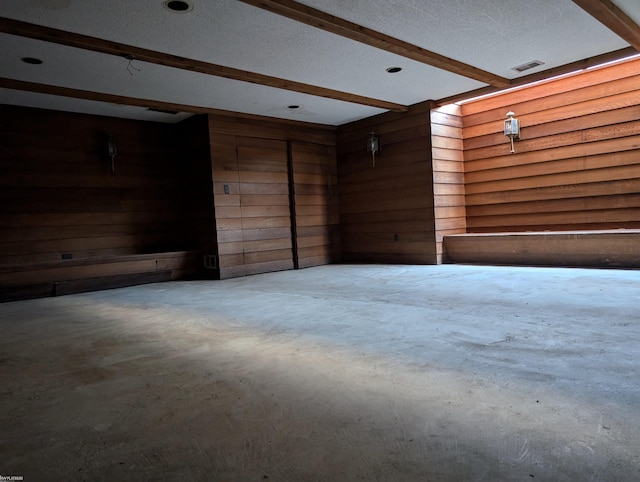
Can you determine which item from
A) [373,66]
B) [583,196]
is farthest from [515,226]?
[373,66]

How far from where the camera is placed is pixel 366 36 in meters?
3.59

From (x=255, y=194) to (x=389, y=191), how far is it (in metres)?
1.94

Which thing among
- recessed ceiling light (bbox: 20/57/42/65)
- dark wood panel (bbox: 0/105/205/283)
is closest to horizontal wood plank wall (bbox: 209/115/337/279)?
dark wood panel (bbox: 0/105/205/283)

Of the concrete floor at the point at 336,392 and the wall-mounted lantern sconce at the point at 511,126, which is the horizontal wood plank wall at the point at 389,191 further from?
the concrete floor at the point at 336,392

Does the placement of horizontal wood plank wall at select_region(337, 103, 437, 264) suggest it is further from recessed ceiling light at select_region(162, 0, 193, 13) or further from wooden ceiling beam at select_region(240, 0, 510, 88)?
recessed ceiling light at select_region(162, 0, 193, 13)

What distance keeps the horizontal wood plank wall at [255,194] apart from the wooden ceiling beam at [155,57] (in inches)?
52.8

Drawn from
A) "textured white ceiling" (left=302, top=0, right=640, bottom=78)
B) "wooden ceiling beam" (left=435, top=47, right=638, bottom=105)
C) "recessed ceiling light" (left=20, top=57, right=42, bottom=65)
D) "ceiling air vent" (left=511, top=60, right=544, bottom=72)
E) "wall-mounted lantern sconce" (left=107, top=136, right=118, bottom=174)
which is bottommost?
"wall-mounted lantern sconce" (left=107, top=136, right=118, bottom=174)

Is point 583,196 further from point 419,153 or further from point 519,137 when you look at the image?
point 419,153

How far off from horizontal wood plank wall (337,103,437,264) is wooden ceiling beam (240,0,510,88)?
1.21 m

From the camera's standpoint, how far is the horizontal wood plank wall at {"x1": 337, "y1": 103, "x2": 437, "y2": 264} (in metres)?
6.00

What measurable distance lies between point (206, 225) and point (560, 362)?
4828 mm

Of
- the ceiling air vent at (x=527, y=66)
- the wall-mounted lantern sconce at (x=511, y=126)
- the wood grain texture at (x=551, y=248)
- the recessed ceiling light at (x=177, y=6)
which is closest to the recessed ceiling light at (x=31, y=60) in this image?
the recessed ceiling light at (x=177, y=6)

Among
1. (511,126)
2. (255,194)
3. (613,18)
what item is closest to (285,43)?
(613,18)

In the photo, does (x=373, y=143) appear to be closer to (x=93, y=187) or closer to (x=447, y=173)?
(x=447, y=173)
